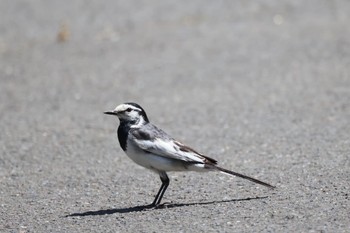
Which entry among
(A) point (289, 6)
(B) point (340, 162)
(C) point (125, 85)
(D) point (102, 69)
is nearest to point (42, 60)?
(D) point (102, 69)

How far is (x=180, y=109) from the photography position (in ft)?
44.6

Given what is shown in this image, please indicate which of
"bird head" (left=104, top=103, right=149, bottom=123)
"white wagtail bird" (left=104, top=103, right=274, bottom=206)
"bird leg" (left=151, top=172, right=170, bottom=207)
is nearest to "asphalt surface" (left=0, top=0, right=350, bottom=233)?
"bird leg" (left=151, top=172, right=170, bottom=207)

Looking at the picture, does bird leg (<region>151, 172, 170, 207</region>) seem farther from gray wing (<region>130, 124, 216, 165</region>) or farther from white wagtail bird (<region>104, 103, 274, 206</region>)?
gray wing (<region>130, 124, 216, 165</region>)

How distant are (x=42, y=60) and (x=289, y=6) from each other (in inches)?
248

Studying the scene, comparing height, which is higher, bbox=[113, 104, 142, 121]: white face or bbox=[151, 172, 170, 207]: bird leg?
bbox=[113, 104, 142, 121]: white face

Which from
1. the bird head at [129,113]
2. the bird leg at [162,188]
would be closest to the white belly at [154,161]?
the bird leg at [162,188]

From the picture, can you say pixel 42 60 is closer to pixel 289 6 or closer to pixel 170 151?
pixel 289 6

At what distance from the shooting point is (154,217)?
795 centimetres

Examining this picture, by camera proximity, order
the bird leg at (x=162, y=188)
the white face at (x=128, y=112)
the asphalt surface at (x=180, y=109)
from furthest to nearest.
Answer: the white face at (x=128, y=112) → the bird leg at (x=162, y=188) → the asphalt surface at (x=180, y=109)

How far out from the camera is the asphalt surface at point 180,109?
8172mm

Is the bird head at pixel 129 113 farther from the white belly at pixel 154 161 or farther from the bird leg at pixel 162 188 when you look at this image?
the bird leg at pixel 162 188

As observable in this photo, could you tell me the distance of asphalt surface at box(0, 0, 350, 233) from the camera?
26.8 feet

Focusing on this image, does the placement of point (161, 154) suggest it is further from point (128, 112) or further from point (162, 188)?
point (128, 112)

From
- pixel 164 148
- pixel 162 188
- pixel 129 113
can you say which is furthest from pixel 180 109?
pixel 164 148
